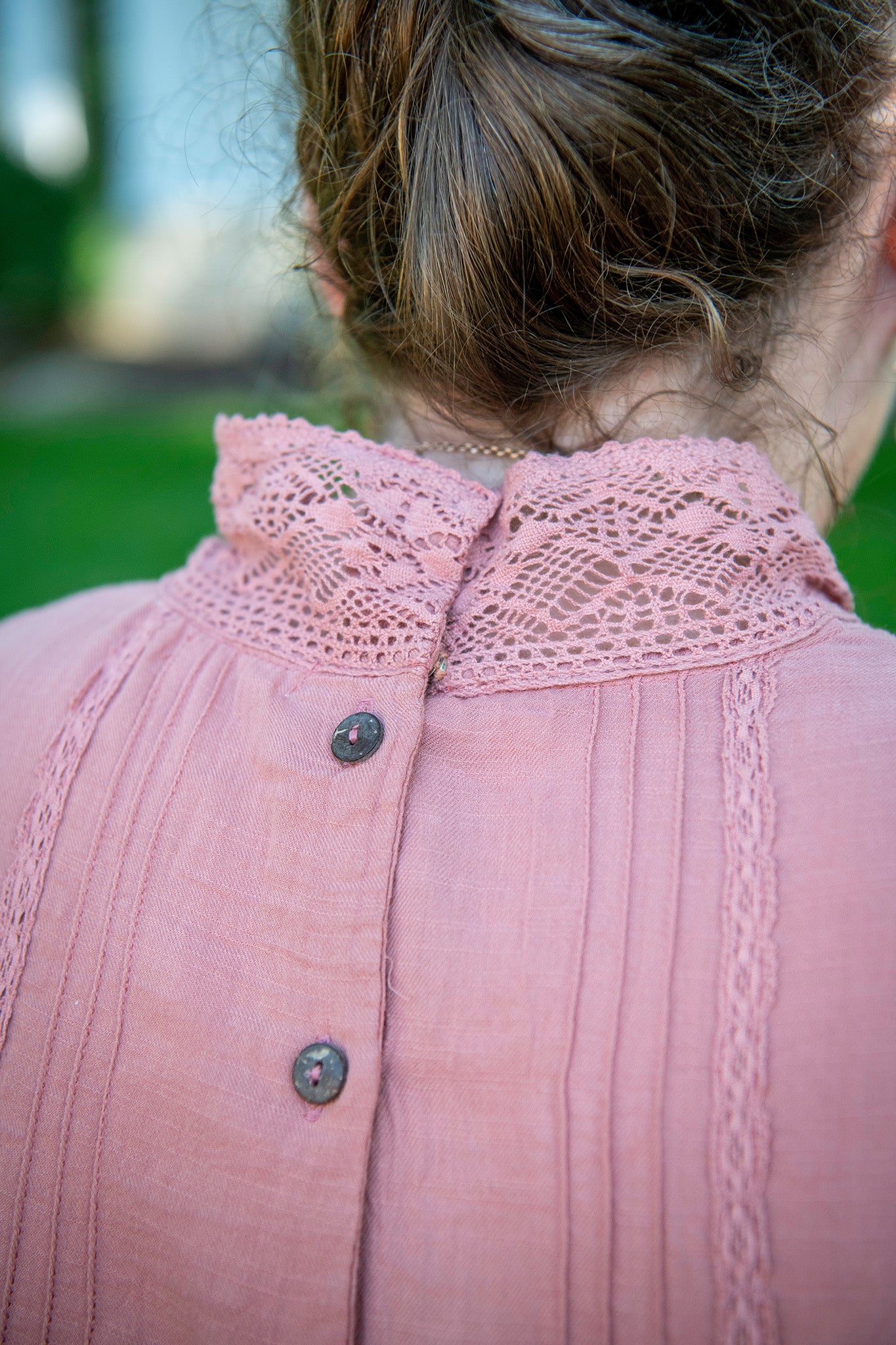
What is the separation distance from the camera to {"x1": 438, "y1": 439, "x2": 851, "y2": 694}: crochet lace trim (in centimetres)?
96

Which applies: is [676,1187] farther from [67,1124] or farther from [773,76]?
[773,76]

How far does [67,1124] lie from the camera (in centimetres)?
91

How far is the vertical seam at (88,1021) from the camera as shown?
89 centimetres

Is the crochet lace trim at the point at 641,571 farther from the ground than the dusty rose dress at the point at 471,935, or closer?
farther from the ground

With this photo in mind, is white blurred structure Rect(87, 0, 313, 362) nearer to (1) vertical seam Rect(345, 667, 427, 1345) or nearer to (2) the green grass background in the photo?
(2) the green grass background

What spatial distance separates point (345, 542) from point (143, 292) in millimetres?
12127

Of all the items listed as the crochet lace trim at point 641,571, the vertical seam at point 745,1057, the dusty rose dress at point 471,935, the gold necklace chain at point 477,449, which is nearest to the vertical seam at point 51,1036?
the dusty rose dress at point 471,935

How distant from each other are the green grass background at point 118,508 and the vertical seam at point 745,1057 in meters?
1.54

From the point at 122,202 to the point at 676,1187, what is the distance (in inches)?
509

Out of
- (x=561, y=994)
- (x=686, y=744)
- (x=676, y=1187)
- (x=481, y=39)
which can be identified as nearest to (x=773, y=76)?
(x=481, y=39)

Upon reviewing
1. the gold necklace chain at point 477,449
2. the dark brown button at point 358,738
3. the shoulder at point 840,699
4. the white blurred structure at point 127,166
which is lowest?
the dark brown button at point 358,738

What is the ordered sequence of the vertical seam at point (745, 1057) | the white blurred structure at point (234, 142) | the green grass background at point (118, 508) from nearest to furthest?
the vertical seam at point (745, 1057), the white blurred structure at point (234, 142), the green grass background at point (118, 508)

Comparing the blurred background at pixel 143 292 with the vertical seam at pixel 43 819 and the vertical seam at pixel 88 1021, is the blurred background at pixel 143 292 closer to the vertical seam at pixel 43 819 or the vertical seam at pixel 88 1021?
the vertical seam at pixel 43 819

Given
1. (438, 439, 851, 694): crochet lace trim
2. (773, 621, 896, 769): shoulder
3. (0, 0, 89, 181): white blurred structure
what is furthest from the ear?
(0, 0, 89, 181): white blurred structure
